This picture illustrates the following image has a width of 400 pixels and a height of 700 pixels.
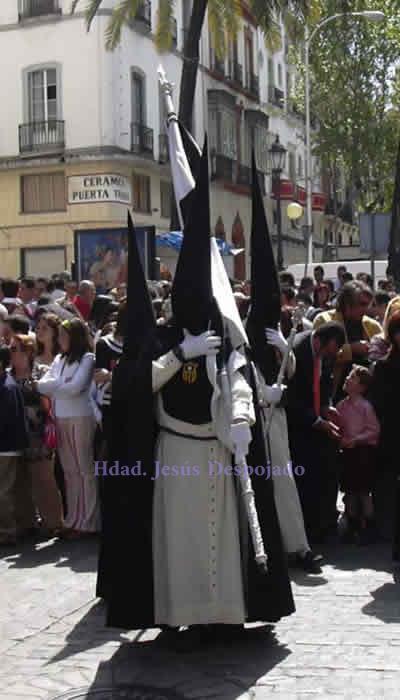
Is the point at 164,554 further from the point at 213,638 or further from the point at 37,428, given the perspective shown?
the point at 37,428

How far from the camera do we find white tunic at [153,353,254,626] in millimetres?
5742

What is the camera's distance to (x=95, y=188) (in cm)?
3109

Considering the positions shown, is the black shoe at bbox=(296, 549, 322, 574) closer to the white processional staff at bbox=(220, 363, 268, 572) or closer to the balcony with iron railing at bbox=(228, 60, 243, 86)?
the white processional staff at bbox=(220, 363, 268, 572)

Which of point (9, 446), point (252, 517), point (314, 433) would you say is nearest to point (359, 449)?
point (314, 433)

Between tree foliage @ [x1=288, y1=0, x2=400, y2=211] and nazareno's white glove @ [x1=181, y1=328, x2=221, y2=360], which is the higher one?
tree foliage @ [x1=288, y1=0, x2=400, y2=211]

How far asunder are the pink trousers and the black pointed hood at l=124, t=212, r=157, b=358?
2.85 meters

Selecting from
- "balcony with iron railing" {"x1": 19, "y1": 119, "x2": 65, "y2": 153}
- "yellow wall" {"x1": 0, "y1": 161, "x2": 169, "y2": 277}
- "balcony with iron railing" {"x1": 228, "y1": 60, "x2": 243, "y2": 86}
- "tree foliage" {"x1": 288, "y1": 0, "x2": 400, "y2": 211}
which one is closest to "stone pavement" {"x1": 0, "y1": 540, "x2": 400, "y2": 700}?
"yellow wall" {"x1": 0, "y1": 161, "x2": 169, "y2": 277}

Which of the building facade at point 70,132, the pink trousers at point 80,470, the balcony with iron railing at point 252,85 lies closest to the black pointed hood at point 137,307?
the pink trousers at point 80,470

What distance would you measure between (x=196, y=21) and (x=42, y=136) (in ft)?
41.7

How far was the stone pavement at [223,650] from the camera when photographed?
17.5 ft

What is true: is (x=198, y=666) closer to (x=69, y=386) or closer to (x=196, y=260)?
(x=196, y=260)

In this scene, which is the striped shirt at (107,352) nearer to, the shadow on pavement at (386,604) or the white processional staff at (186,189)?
the white processional staff at (186,189)

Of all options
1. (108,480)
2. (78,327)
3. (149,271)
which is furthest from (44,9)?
(108,480)

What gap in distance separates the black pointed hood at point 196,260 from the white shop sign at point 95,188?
2557 cm
